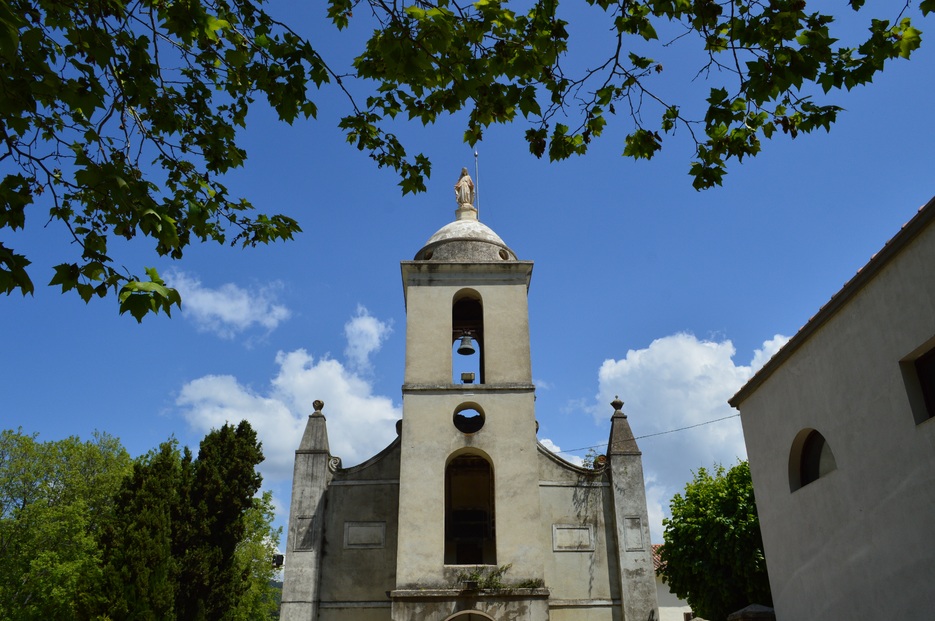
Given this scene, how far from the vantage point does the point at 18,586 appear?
2441cm

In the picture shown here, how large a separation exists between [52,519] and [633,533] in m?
21.6

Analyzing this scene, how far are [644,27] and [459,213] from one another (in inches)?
566

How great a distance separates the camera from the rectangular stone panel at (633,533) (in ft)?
50.5

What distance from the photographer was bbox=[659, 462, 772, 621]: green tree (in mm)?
19188

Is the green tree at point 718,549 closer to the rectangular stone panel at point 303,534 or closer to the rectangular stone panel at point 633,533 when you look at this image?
the rectangular stone panel at point 633,533

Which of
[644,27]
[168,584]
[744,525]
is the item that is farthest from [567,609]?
[644,27]

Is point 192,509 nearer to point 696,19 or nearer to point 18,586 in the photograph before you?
point 18,586

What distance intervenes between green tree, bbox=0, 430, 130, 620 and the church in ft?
26.9

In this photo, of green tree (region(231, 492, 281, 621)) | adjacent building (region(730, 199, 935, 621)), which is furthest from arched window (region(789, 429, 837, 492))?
green tree (region(231, 492, 281, 621))

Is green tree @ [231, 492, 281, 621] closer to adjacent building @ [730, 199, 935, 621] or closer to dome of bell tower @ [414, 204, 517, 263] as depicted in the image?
dome of bell tower @ [414, 204, 517, 263]

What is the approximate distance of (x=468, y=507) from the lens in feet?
58.4

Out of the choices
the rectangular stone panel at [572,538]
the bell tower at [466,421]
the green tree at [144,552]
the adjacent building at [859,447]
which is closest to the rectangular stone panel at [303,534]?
the bell tower at [466,421]

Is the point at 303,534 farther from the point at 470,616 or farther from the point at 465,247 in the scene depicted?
the point at 465,247

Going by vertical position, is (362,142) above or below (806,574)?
above
